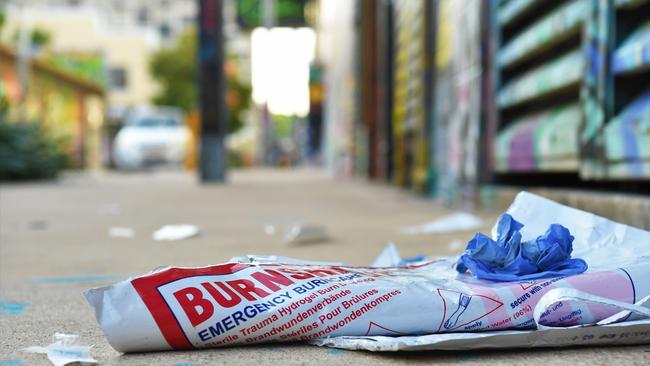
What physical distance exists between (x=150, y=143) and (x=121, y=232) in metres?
16.1

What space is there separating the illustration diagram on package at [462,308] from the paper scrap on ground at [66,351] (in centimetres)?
63

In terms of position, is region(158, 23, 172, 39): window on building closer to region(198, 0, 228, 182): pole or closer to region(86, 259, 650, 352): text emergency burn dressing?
region(198, 0, 228, 182): pole

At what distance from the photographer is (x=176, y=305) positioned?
5.03 feet

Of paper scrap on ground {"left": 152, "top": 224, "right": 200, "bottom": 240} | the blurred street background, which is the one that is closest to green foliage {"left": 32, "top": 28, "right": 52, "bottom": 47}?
the blurred street background

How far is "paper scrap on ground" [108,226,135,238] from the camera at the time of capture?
4047 millimetres

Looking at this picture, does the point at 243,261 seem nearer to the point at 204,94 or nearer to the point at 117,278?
the point at 117,278

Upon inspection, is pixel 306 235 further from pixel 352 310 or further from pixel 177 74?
pixel 177 74

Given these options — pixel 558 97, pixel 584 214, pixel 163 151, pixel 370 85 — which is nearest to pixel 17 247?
pixel 584 214

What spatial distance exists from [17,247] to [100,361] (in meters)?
2.27

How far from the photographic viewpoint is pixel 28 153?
11.5m

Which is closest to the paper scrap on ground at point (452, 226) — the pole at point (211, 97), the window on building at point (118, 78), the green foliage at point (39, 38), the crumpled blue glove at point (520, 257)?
the crumpled blue glove at point (520, 257)

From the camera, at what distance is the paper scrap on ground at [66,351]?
145 cm

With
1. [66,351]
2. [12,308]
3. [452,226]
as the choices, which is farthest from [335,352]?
[452,226]

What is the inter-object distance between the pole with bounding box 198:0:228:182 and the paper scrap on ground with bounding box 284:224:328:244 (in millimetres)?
7183
